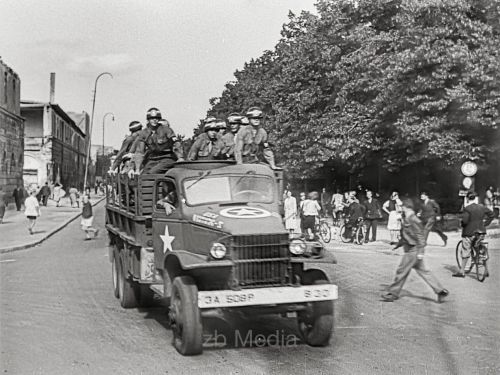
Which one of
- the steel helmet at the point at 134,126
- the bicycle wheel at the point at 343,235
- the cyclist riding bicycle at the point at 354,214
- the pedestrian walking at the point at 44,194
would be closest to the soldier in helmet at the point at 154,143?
the steel helmet at the point at 134,126

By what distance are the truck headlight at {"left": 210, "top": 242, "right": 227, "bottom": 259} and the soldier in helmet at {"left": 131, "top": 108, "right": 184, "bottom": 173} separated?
3.38 meters

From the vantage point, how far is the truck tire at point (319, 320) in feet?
26.3

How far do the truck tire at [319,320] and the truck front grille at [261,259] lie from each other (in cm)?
42

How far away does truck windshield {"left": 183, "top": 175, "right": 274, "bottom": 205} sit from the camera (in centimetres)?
890

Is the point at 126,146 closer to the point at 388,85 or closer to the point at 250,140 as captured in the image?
the point at 250,140

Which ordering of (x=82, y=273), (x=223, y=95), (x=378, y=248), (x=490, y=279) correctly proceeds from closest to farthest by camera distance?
(x=490, y=279) → (x=82, y=273) → (x=378, y=248) → (x=223, y=95)

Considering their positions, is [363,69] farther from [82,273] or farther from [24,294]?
[24,294]

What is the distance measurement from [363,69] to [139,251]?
23.8m

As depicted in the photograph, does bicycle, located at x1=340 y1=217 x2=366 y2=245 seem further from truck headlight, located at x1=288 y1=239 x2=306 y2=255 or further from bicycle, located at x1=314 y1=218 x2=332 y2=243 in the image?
truck headlight, located at x1=288 y1=239 x2=306 y2=255

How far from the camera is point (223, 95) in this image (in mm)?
63562

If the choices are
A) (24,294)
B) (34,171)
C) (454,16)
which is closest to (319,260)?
(24,294)

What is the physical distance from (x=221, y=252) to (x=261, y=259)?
1.51 ft

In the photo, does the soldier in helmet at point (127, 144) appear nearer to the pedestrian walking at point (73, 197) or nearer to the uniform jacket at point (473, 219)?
the uniform jacket at point (473, 219)

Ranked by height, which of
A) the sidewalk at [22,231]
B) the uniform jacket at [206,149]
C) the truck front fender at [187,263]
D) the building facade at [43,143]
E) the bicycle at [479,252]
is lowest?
the sidewalk at [22,231]
